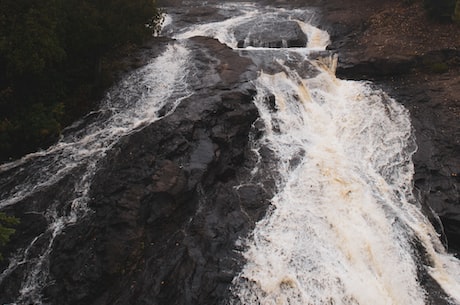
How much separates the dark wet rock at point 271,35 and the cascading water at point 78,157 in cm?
632

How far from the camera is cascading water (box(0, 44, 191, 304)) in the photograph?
9.60 metres

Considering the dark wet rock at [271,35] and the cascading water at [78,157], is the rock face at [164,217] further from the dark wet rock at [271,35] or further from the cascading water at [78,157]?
the dark wet rock at [271,35]

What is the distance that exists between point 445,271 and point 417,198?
2.62 m

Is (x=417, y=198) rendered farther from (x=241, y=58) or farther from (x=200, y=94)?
(x=241, y=58)

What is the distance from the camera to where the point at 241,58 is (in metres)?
18.0

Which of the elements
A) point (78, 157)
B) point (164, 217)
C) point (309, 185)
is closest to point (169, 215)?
point (164, 217)

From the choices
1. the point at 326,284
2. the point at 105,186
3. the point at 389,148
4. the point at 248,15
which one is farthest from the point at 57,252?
the point at 248,15

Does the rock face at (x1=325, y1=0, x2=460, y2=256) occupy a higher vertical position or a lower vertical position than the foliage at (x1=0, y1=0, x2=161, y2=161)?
lower

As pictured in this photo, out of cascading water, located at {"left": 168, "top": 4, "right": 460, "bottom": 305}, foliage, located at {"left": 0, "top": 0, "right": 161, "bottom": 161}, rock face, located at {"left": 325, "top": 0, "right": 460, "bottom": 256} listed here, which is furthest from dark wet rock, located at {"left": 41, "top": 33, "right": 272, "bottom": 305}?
rock face, located at {"left": 325, "top": 0, "right": 460, "bottom": 256}

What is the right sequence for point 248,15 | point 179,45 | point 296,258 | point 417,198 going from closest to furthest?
point 296,258
point 417,198
point 179,45
point 248,15

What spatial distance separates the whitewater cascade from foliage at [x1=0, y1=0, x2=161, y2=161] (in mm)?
814

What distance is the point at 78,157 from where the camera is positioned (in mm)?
12141

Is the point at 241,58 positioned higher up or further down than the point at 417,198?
higher up

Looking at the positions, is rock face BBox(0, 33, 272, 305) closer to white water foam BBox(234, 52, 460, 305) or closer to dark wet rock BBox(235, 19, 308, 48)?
white water foam BBox(234, 52, 460, 305)
